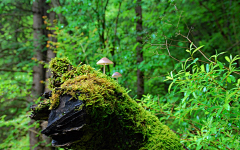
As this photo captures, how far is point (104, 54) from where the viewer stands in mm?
3922

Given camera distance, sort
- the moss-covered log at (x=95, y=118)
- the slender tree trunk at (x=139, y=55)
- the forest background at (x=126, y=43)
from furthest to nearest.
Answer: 1. the slender tree trunk at (x=139, y=55)
2. the forest background at (x=126, y=43)
3. the moss-covered log at (x=95, y=118)

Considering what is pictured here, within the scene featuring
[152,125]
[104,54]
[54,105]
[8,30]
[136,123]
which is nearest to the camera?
[54,105]

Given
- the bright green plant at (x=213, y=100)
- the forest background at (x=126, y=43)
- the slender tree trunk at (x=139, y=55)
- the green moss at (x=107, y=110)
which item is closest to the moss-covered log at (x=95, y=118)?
the green moss at (x=107, y=110)

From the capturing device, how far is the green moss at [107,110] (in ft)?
3.88

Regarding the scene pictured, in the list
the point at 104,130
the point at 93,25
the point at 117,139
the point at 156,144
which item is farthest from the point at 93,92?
the point at 93,25

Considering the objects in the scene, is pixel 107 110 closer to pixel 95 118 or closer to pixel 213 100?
pixel 95 118

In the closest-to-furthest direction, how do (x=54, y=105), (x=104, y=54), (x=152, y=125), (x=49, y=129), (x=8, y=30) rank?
(x=49, y=129) < (x=54, y=105) < (x=152, y=125) < (x=104, y=54) < (x=8, y=30)

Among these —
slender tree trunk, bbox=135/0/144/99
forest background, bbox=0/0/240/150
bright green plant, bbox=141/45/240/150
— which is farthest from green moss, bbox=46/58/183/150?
slender tree trunk, bbox=135/0/144/99

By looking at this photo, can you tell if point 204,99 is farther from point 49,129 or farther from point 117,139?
point 49,129

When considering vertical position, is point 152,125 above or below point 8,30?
below

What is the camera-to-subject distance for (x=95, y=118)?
45.9 inches

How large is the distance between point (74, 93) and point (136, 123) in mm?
639

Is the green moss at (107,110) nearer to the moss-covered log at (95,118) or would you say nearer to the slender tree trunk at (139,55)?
the moss-covered log at (95,118)

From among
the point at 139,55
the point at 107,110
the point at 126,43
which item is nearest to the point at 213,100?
the point at 107,110
